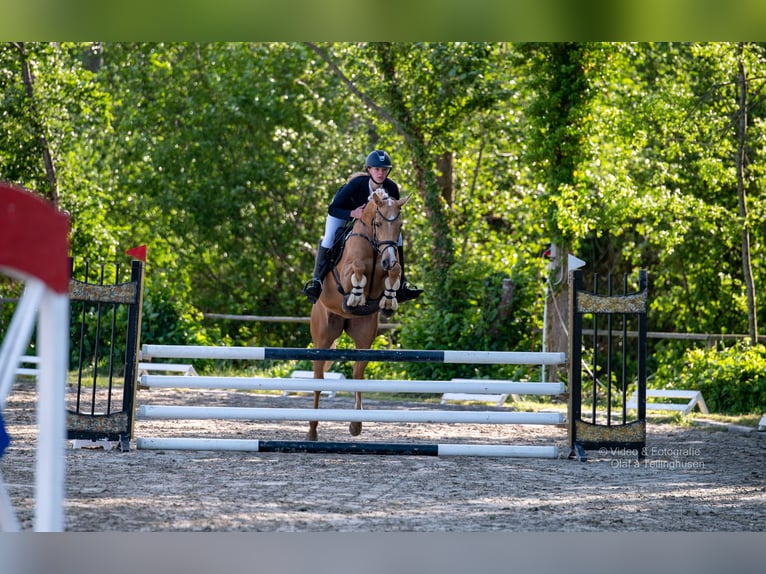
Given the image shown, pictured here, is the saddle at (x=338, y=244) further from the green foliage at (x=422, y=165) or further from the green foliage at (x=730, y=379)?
the green foliage at (x=730, y=379)

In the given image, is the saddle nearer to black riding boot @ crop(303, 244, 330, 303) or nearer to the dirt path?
black riding boot @ crop(303, 244, 330, 303)

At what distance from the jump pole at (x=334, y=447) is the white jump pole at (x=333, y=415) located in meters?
0.18

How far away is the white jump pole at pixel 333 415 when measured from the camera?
7.17m

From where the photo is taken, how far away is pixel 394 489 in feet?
19.6

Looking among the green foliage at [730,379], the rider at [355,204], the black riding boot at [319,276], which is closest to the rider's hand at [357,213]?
the rider at [355,204]

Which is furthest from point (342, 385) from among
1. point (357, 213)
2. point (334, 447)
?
point (357, 213)

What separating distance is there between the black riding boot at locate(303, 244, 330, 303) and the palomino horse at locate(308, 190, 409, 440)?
0.05 metres

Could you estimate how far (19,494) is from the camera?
5.29 m

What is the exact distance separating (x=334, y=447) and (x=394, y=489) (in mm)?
1285

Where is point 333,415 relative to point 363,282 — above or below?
below

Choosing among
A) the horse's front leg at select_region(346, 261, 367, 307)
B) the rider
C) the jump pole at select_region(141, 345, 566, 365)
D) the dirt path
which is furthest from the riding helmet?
the dirt path

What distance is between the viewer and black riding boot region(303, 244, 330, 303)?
26.5 ft

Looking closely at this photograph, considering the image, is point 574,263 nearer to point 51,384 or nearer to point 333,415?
point 333,415
